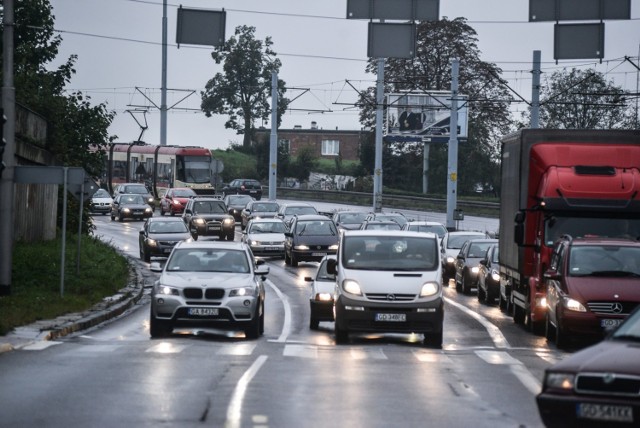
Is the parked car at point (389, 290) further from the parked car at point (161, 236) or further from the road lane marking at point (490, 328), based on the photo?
the parked car at point (161, 236)

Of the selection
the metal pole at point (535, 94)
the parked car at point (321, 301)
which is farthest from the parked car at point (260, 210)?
the parked car at point (321, 301)

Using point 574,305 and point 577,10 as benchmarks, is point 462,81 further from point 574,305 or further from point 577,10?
point 574,305

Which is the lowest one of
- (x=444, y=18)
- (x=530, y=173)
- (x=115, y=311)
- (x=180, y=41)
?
(x=115, y=311)

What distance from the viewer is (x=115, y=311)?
28766 millimetres

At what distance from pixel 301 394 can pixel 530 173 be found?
1233cm

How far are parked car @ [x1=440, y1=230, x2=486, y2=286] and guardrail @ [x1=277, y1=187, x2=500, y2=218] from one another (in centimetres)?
3205

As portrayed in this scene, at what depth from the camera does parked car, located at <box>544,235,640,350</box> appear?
21.4 metres

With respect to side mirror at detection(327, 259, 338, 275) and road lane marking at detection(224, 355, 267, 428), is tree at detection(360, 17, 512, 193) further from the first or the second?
road lane marking at detection(224, 355, 267, 428)

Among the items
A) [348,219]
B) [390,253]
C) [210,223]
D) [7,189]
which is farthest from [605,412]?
[210,223]

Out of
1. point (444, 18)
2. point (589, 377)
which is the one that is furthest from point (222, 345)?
point (444, 18)

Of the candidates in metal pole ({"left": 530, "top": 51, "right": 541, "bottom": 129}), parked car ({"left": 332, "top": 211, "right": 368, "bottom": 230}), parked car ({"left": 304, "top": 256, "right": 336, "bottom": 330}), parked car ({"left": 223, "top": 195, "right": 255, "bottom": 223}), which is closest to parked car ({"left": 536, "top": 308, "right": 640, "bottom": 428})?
parked car ({"left": 304, "top": 256, "right": 336, "bottom": 330})

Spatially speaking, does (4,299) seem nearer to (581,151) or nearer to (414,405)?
(581,151)

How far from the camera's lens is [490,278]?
34.9 metres

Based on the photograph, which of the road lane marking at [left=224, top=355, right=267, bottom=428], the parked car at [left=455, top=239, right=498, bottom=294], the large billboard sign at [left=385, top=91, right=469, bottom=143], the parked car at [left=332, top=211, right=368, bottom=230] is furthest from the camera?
the large billboard sign at [left=385, top=91, right=469, bottom=143]
